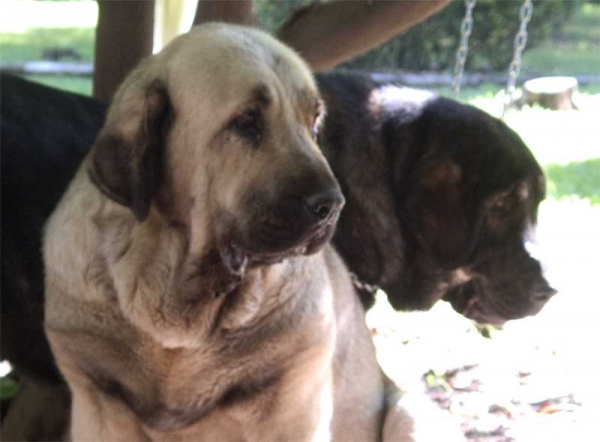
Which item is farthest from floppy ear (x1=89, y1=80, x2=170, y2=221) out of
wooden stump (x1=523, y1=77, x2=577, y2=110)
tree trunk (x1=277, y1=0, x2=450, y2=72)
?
wooden stump (x1=523, y1=77, x2=577, y2=110)

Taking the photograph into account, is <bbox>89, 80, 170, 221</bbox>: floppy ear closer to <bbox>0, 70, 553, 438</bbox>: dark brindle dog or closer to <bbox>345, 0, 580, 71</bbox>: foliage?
<bbox>0, 70, 553, 438</bbox>: dark brindle dog

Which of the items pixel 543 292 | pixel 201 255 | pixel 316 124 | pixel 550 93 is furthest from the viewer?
pixel 550 93

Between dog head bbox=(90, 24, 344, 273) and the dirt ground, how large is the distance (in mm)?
1590

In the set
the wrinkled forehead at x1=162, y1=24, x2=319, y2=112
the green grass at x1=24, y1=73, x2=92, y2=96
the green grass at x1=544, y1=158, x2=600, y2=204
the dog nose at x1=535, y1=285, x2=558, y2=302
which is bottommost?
the green grass at x1=24, y1=73, x2=92, y2=96

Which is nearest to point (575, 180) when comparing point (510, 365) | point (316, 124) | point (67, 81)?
point (510, 365)

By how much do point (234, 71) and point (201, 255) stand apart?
1.59 ft

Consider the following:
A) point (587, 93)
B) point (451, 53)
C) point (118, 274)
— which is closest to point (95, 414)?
point (118, 274)

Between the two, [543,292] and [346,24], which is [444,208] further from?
[346,24]

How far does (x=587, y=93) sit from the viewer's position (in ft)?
39.4

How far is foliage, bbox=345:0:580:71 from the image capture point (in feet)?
42.1

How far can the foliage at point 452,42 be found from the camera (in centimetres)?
1283

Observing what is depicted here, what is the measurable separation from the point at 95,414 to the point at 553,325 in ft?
10.3

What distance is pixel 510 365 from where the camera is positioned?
503cm

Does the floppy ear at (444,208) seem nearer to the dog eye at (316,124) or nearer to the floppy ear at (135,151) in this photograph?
the dog eye at (316,124)
